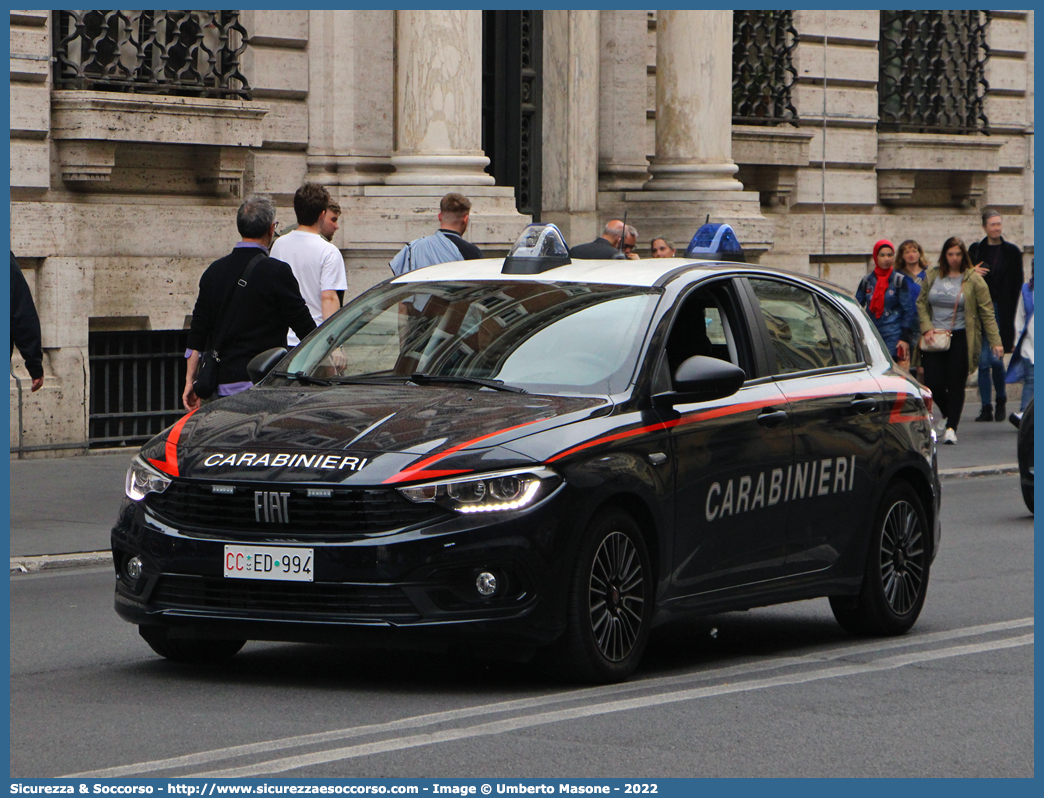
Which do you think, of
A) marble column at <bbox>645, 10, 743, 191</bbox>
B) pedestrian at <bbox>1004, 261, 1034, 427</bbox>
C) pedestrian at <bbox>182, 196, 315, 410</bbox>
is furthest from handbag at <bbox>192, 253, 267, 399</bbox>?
marble column at <bbox>645, 10, 743, 191</bbox>

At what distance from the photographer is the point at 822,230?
76.8 feet

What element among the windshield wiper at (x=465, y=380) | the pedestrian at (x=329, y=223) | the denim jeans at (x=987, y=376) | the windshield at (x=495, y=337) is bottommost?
the denim jeans at (x=987, y=376)

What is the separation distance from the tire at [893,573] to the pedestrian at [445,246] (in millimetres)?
4481

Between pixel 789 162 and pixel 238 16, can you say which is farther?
pixel 789 162

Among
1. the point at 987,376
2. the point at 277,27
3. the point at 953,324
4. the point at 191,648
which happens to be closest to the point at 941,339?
the point at 953,324

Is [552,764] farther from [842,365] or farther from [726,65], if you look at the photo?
[726,65]

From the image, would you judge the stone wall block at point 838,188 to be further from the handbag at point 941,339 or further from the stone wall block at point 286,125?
the stone wall block at point 286,125

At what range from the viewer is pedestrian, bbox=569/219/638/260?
586 inches


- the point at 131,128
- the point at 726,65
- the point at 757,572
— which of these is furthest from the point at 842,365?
the point at 726,65

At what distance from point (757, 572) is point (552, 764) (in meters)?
2.27

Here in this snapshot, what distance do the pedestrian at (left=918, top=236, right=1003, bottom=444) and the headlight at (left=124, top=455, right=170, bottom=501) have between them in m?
12.2

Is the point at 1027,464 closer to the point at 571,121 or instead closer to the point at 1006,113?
the point at 571,121

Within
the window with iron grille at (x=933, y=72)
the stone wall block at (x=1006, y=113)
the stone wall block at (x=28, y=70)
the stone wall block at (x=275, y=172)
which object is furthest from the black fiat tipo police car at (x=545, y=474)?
the stone wall block at (x=1006, y=113)

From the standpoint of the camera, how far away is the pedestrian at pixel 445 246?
12.7 m
